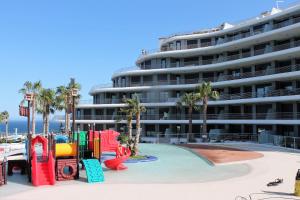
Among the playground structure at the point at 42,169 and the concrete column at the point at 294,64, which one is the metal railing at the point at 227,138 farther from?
the playground structure at the point at 42,169

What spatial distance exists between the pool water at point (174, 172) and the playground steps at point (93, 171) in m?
0.60

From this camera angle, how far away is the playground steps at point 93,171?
78.5 ft

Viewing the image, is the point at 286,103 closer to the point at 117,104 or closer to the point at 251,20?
the point at 251,20

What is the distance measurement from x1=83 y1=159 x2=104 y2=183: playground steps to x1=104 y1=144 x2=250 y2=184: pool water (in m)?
0.60

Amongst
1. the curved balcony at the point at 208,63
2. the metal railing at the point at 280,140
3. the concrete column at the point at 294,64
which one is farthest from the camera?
the curved balcony at the point at 208,63

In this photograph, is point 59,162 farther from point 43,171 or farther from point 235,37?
point 235,37

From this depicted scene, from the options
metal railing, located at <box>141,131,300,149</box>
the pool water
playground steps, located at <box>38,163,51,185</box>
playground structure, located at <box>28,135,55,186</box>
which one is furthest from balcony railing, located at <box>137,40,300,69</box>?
playground steps, located at <box>38,163,51,185</box>

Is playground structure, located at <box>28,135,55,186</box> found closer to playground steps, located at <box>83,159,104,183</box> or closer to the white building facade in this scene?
playground steps, located at <box>83,159,104,183</box>

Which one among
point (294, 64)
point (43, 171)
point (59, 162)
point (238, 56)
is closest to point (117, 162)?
point (59, 162)

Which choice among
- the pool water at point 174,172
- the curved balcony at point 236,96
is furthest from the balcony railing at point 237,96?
the pool water at point 174,172

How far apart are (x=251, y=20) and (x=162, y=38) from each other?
935 inches

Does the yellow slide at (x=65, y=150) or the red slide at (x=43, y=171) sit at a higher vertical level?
the yellow slide at (x=65, y=150)

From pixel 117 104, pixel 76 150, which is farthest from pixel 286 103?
pixel 76 150

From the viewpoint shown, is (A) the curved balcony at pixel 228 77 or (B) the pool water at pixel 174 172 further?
(A) the curved balcony at pixel 228 77
